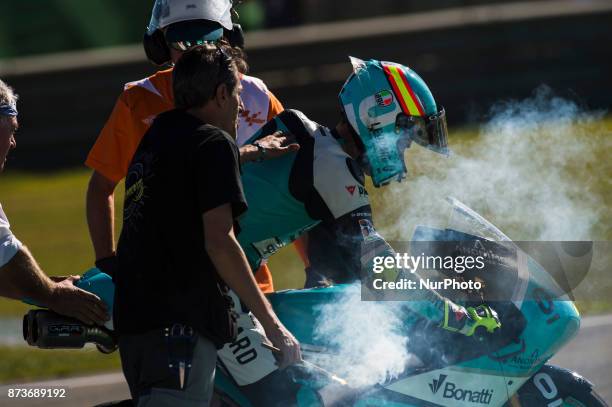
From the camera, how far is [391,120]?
452cm

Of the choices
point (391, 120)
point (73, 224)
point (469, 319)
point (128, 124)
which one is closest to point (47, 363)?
point (128, 124)

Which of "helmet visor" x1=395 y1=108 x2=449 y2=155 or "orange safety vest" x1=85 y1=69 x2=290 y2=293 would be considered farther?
"orange safety vest" x1=85 y1=69 x2=290 y2=293

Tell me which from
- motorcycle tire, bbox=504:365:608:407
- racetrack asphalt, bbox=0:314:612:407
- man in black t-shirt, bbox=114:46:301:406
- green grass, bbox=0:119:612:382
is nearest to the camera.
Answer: man in black t-shirt, bbox=114:46:301:406

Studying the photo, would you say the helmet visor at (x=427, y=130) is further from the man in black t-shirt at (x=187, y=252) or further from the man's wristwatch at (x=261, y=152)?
the man in black t-shirt at (x=187, y=252)

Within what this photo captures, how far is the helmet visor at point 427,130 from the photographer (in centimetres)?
453

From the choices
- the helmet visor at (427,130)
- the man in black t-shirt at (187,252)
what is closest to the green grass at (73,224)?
the helmet visor at (427,130)

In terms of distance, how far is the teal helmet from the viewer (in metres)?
4.52

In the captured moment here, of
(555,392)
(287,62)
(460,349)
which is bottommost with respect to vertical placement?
(287,62)

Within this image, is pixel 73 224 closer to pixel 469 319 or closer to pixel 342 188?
pixel 342 188

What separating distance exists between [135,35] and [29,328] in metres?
11.7

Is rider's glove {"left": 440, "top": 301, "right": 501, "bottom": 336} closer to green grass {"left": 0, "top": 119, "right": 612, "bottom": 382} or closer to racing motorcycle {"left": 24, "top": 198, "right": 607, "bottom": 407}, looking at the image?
racing motorcycle {"left": 24, "top": 198, "right": 607, "bottom": 407}

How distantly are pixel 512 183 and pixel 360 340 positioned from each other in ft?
3.72

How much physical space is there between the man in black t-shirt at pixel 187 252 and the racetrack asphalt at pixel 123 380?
2.94 metres

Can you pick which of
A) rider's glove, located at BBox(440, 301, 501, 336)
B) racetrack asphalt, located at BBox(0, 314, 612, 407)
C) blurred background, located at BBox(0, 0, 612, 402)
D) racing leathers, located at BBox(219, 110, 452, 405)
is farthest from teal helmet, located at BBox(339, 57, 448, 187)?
blurred background, located at BBox(0, 0, 612, 402)
